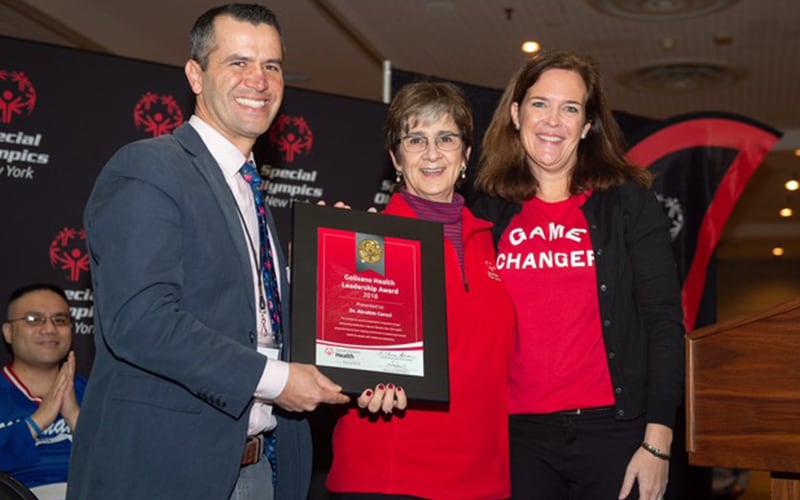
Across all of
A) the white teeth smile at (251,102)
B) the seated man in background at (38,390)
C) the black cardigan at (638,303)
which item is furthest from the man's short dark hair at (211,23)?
the seated man in background at (38,390)

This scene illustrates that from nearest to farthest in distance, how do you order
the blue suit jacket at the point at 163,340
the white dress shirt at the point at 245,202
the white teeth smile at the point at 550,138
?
the blue suit jacket at the point at 163,340
the white dress shirt at the point at 245,202
the white teeth smile at the point at 550,138

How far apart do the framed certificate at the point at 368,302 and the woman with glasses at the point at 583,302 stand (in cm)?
37

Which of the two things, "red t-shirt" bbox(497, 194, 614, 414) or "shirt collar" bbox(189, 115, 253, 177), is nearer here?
"shirt collar" bbox(189, 115, 253, 177)

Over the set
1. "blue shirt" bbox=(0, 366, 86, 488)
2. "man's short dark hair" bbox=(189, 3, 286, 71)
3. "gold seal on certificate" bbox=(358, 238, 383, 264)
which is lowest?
"blue shirt" bbox=(0, 366, 86, 488)

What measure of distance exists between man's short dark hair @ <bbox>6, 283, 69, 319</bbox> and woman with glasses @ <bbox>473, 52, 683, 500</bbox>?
90.2 inches

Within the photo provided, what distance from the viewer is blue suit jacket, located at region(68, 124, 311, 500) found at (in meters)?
2.00

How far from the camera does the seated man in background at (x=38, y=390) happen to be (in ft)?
12.8

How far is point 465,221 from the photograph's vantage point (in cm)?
276

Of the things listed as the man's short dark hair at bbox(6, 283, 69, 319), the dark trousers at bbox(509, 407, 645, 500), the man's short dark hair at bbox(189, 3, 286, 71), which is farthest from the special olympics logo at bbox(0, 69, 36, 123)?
the dark trousers at bbox(509, 407, 645, 500)

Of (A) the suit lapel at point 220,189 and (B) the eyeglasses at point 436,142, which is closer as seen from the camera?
(A) the suit lapel at point 220,189

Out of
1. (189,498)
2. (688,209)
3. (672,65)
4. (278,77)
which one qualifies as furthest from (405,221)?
(672,65)

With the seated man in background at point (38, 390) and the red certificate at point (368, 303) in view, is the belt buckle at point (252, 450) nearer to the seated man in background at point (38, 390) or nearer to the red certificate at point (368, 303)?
the red certificate at point (368, 303)

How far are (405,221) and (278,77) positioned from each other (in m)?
0.48

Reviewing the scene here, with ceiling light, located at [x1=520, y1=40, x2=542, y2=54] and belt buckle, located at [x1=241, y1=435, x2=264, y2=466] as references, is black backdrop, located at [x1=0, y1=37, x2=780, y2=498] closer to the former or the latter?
belt buckle, located at [x1=241, y1=435, x2=264, y2=466]
